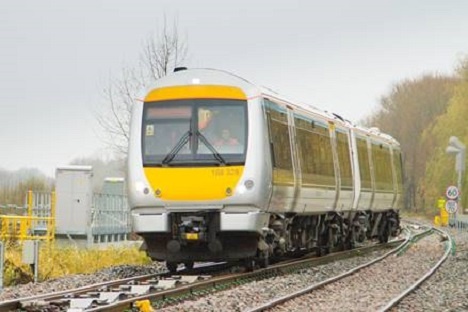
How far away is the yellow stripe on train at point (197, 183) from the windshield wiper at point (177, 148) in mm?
163


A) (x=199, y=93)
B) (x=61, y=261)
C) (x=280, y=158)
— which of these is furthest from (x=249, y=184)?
(x=61, y=261)

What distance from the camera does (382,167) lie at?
27000 mm

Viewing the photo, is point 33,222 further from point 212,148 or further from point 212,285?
point 212,285

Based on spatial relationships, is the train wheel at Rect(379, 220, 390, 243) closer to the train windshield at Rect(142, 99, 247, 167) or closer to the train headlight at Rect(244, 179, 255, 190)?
the train windshield at Rect(142, 99, 247, 167)

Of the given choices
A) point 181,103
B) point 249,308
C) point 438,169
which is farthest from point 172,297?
point 438,169

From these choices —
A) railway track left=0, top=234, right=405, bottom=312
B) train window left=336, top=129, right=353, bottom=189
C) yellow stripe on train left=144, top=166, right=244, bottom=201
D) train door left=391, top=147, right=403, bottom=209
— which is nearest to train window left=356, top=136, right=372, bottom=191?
train window left=336, top=129, right=353, bottom=189

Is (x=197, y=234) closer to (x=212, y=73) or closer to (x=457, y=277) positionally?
(x=212, y=73)

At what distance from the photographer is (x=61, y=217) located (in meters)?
26.7

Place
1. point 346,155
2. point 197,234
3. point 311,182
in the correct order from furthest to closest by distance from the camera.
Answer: point 346,155
point 311,182
point 197,234

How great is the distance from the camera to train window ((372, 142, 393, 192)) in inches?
1022

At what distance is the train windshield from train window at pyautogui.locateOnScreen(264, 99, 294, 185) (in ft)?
2.68

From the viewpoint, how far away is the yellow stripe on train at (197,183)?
14641 millimetres

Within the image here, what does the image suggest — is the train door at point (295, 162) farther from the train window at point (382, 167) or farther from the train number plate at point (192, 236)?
the train window at point (382, 167)

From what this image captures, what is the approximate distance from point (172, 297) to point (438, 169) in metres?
51.0
